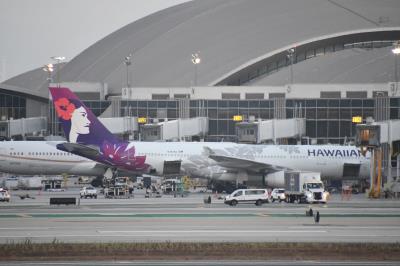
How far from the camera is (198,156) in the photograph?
90.4 meters

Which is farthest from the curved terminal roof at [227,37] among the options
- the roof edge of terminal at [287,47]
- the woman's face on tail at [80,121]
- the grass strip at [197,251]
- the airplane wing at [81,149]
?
the grass strip at [197,251]

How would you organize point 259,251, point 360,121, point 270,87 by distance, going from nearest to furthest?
1. point 259,251
2. point 360,121
3. point 270,87

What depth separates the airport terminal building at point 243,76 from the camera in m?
110

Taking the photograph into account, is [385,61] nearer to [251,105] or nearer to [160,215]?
[251,105]

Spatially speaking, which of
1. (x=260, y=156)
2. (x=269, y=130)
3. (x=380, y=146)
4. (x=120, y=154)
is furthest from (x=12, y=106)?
(x=380, y=146)

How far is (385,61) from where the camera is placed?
119 metres

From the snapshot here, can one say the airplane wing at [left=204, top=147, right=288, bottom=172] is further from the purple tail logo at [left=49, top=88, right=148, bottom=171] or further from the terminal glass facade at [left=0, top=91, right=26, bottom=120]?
the terminal glass facade at [left=0, top=91, right=26, bottom=120]

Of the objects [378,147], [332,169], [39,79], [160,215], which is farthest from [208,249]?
[39,79]

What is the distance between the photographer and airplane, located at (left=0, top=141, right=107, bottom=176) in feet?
314

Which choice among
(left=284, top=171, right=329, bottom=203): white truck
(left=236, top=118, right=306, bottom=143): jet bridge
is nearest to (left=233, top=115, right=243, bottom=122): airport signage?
(left=236, top=118, right=306, bottom=143): jet bridge

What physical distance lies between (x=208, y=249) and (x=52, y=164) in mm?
55088

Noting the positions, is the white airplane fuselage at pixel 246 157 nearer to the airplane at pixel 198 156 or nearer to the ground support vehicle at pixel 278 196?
the airplane at pixel 198 156

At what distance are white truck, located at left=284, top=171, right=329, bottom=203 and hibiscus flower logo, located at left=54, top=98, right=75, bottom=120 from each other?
2150 cm

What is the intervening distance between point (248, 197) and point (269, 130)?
35769 mm
